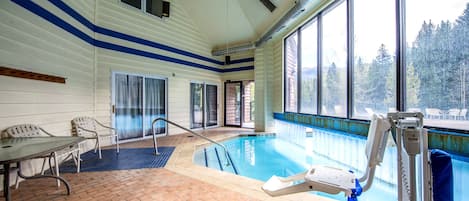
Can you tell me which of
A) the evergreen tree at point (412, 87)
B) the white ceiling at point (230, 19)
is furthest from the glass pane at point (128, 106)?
the evergreen tree at point (412, 87)

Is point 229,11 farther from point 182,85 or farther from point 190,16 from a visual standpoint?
point 182,85

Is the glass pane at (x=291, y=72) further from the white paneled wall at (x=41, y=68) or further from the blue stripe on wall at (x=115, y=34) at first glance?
the white paneled wall at (x=41, y=68)

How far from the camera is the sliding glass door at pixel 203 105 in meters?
8.16

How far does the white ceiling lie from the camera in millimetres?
6629

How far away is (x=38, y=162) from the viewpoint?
3.36 metres

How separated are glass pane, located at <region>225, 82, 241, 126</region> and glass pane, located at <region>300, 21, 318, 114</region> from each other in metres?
3.80

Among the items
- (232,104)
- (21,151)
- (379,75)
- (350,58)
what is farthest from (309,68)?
(21,151)

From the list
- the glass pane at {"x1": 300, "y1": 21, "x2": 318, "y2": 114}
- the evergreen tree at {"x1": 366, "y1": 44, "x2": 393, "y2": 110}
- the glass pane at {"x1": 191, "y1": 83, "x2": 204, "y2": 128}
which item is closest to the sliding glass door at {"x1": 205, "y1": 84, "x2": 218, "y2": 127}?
the glass pane at {"x1": 191, "y1": 83, "x2": 204, "y2": 128}

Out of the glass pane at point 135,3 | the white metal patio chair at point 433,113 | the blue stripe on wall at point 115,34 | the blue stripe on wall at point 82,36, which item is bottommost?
the white metal patio chair at point 433,113

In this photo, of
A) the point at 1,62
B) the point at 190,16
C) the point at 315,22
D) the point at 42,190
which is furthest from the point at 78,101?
the point at 315,22

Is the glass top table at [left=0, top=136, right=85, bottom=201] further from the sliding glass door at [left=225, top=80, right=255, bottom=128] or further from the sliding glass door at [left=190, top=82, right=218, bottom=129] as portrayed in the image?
the sliding glass door at [left=225, top=80, right=255, bottom=128]

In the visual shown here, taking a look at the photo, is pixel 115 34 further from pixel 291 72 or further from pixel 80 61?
pixel 291 72

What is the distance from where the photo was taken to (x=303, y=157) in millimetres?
5316

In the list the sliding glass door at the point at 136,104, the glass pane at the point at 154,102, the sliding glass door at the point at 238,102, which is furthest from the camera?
the sliding glass door at the point at 238,102
